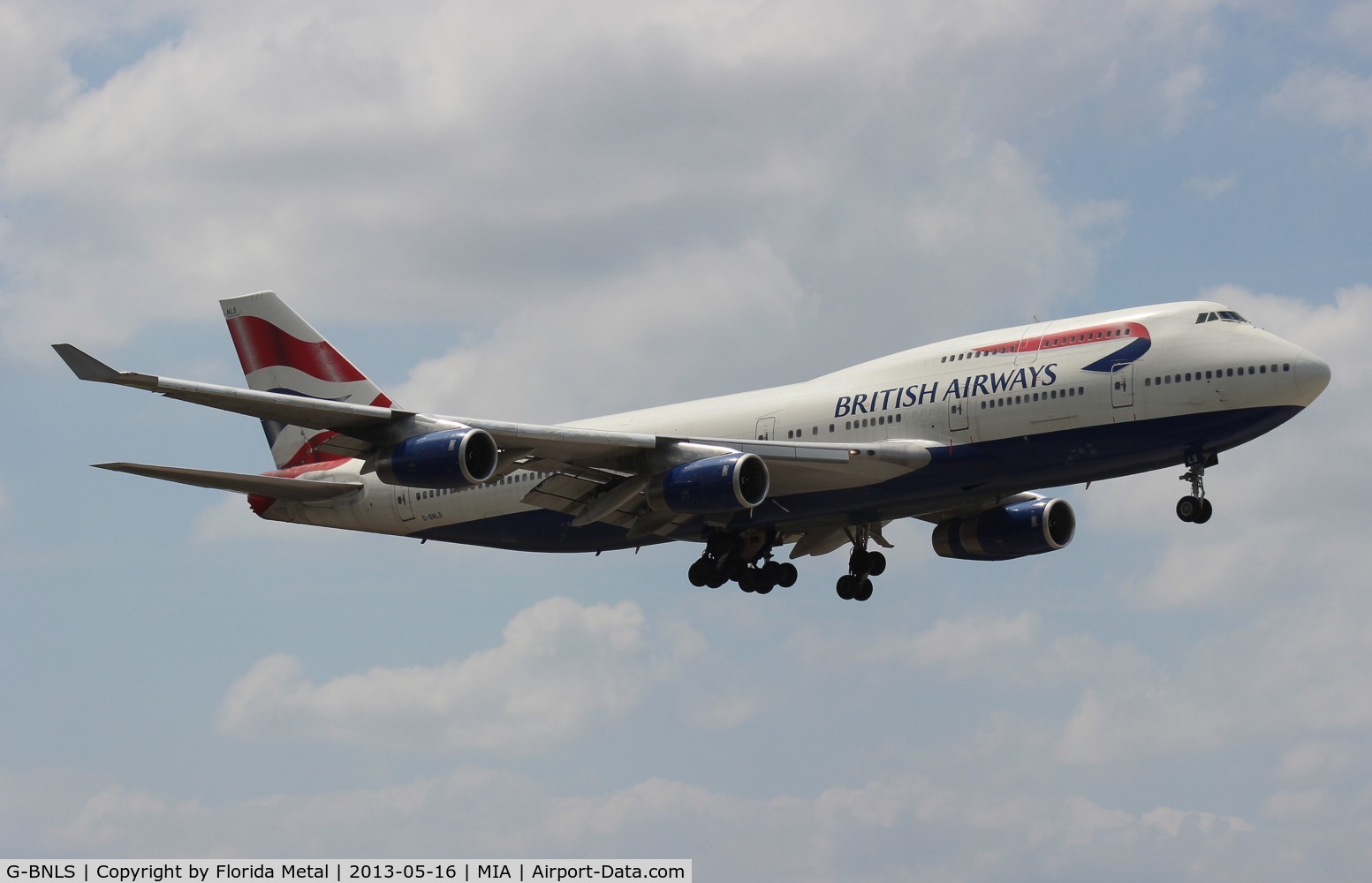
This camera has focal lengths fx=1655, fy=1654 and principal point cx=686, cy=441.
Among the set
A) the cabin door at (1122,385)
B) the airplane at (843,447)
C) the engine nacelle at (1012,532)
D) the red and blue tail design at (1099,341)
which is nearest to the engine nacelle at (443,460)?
the airplane at (843,447)

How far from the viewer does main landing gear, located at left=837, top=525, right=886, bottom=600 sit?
51.9 m

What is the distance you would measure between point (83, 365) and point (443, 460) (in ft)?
29.2

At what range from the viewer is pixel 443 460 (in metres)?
40.8

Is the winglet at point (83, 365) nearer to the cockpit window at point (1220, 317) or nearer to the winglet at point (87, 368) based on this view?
the winglet at point (87, 368)

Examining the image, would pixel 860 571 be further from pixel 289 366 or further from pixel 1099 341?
pixel 289 366

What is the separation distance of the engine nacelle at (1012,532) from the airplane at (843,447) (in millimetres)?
66

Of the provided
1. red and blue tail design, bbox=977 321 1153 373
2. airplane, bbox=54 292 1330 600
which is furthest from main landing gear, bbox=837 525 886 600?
red and blue tail design, bbox=977 321 1153 373

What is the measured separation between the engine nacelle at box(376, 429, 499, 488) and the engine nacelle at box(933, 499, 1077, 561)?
17.9 meters

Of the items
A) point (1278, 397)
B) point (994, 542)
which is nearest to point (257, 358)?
point (994, 542)

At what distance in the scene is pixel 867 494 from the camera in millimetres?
45062

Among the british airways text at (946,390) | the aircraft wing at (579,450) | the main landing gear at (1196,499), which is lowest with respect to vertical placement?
the main landing gear at (1196,499)

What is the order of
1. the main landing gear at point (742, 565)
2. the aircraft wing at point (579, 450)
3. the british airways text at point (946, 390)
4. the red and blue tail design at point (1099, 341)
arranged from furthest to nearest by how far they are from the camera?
the main landing gear at point (742, 565) < the british airways text at point (946, 390) < the red and blue tail design at point (1099, 341) < the aircraft wing at point (579, 450)

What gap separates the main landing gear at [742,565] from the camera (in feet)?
163

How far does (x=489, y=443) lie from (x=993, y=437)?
13.0 m
